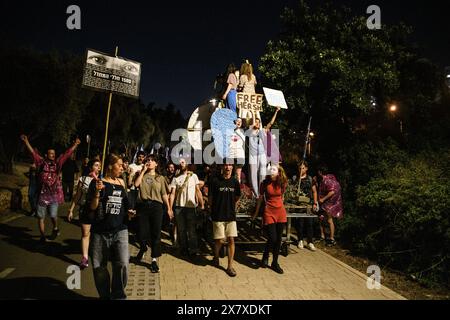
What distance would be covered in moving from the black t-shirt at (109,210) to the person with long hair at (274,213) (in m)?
2.94

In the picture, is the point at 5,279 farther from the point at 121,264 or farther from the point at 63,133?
the point at 63,133

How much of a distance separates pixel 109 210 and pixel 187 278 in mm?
2222

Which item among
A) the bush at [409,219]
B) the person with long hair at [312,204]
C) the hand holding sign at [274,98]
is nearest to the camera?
the bush at [409,219]

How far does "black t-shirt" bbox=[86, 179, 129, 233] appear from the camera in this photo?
4.20 m

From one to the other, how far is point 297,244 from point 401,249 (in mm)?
2404

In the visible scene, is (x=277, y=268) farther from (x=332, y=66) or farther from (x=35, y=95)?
(x=35, y=95)

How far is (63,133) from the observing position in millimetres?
18859

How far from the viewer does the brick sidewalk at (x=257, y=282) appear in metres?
5.09

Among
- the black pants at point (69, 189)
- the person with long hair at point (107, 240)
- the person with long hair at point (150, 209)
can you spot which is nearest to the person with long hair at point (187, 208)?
the person with long hair at point (150, 209)

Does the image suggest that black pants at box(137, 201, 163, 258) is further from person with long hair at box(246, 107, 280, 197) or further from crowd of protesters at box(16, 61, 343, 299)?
person with long hair at box(246, 107, 280, 197)

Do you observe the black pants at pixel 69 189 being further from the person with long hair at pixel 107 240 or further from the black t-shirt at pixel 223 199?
the person with long hair at pixel 107 240

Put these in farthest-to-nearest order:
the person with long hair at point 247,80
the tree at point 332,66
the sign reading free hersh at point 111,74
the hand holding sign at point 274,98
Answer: the tree at point 332,66 → the person with long hair at point 247,80 → the hand holding sign at point 274,98 → the sign reading free hersh at point 111,74

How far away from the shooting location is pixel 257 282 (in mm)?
5648
